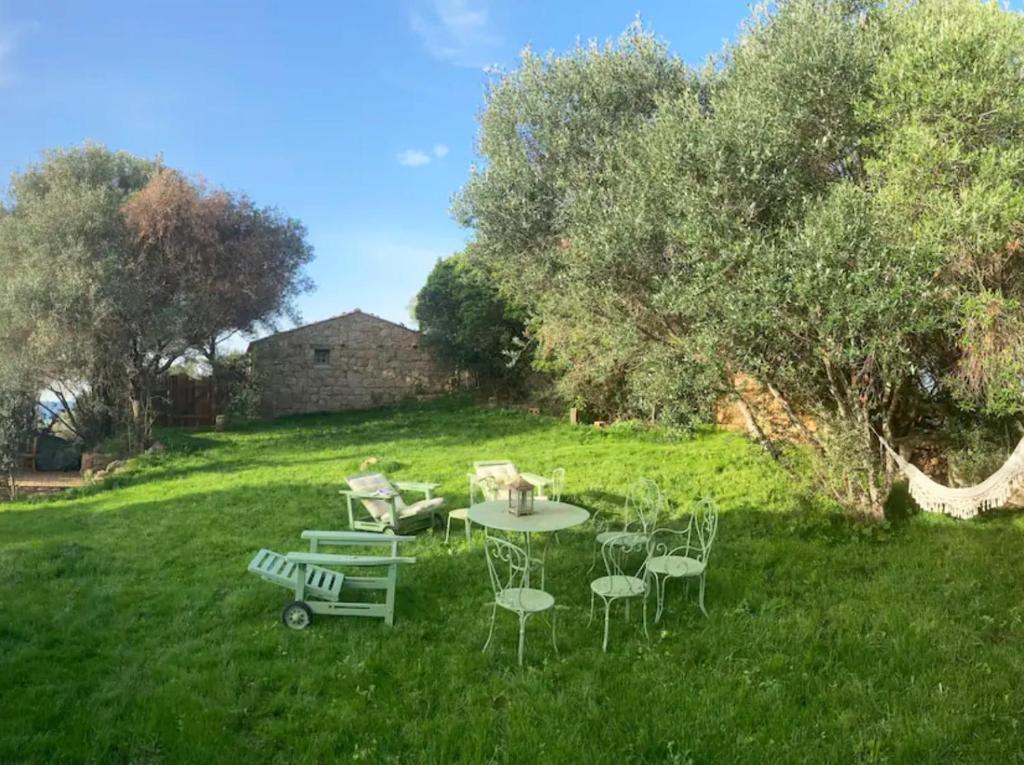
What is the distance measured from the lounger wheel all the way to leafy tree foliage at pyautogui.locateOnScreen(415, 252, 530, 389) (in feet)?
45.8

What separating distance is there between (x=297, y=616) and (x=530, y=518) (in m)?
2.01

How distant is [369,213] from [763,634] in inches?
603

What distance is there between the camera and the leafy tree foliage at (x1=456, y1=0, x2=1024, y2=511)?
19.3 feet

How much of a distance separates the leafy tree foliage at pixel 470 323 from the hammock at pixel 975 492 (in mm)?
12978

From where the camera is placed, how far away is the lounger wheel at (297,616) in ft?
16.2

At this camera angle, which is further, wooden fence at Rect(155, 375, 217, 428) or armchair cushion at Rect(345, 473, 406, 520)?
wooden fence at Rect(155, 375, 217, 428)

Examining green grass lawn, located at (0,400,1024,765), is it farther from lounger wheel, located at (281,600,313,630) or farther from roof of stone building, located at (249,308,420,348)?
roof of stone building, located at (249,308,420,348)

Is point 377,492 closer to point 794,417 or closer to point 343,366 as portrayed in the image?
point 794,417

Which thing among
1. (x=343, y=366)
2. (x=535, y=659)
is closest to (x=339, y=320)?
(x=343, y=366)

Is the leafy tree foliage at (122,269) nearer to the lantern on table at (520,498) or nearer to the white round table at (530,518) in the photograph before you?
the white round table at (530,518)

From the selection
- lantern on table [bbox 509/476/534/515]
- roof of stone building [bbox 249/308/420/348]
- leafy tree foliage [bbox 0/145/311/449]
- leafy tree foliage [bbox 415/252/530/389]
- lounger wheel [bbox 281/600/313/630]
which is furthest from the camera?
roof of stone building [bbox 249/308/420/348]

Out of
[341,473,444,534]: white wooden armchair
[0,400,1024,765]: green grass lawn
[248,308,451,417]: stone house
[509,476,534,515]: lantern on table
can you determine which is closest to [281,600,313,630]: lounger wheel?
[0,400,1024,765]: green grass lawn

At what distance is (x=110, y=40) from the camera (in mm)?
12602

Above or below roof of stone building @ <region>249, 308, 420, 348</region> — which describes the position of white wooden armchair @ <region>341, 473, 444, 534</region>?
below
